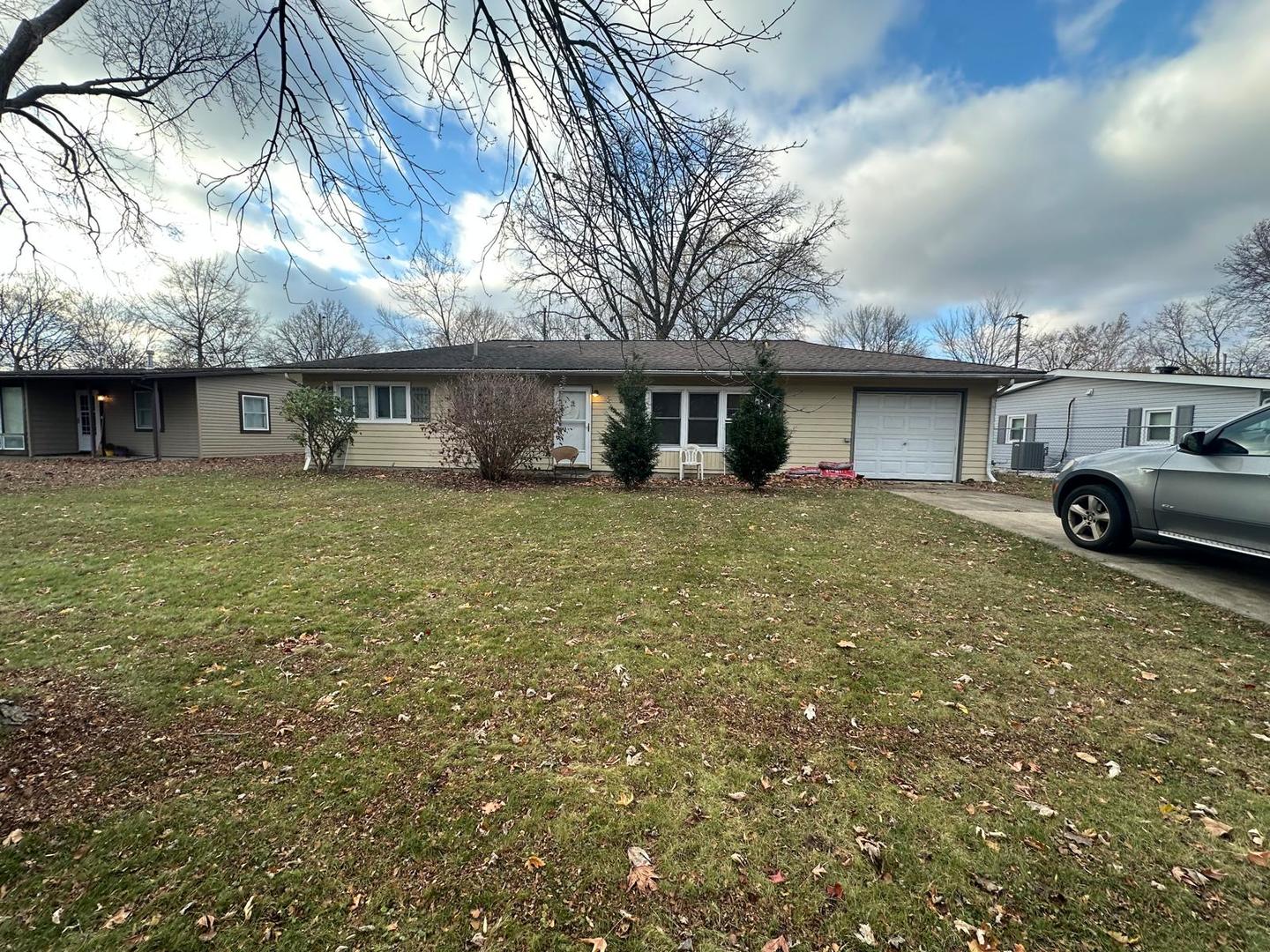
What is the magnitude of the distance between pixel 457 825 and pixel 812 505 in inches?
300

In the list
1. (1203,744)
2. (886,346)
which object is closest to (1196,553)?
(1203,744)

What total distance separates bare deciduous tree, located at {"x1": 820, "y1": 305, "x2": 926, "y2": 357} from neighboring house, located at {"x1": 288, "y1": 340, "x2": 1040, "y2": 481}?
24603 millimetres

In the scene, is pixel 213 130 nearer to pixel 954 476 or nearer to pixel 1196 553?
pixel 1196 553

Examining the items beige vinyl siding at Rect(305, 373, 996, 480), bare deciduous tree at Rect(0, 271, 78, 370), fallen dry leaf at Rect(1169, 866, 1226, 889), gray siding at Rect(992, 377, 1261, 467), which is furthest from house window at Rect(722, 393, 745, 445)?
bare deciduous tree at Rect(0, 271, 78, 370)

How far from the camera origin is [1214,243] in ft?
67.8

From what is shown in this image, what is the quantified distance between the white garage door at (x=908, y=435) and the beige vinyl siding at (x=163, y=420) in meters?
19.6

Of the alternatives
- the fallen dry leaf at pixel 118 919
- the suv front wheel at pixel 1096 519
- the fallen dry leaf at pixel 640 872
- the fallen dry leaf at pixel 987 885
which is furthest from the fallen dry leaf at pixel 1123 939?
the suv front wheel at pixel 1096 519

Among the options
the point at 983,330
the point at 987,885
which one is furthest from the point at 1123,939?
the point at 983,330

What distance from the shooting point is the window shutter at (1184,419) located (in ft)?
46.7

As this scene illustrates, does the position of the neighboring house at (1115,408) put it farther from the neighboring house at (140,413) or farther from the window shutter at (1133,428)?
the neighboring house at (140,413)

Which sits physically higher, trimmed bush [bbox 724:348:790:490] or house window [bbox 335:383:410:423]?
house window [bbox 335:383:410:423]

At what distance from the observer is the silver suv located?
176 inches

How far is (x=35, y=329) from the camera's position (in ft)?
84.5

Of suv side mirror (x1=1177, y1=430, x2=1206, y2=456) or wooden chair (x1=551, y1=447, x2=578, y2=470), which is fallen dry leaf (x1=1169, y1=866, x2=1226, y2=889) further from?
wooden chair (x1=551, y1=447, x2=578, y2=470)
